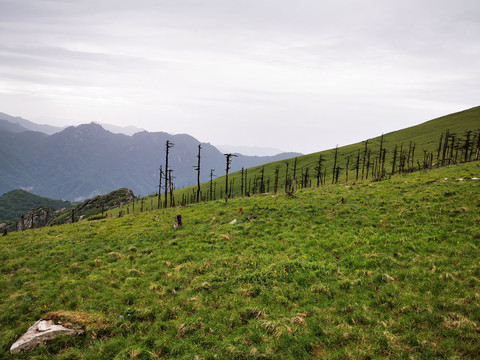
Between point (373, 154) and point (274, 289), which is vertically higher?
point (373, 154)

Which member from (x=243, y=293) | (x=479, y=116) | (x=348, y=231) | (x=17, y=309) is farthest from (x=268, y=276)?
(x=479, y=116)

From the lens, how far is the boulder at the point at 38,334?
31.6 feet

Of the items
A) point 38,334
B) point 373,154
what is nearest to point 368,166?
point 373,154

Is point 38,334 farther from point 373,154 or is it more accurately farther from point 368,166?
point 373,154

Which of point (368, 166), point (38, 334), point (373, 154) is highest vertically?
point (373, 154)

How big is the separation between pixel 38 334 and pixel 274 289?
11.0 metres

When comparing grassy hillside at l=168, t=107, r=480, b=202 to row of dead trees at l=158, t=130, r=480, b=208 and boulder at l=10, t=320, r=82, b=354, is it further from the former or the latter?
boulder at l=10, t=320, r=82, b=354

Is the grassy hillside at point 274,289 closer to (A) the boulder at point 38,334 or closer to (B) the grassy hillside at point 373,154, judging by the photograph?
(A) the boulder at point 38,334

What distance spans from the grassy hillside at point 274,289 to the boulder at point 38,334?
0.32 meters

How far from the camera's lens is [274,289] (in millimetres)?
12695

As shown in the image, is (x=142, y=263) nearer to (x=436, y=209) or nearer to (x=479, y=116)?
(x=436, y=209)

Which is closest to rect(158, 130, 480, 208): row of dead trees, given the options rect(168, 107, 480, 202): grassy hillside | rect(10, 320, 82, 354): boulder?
rect(168, 107, 480, 202): grassy hillside

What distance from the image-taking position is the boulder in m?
9.63

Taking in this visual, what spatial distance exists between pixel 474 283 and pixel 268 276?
32.0 ft
